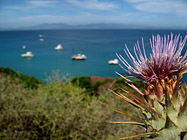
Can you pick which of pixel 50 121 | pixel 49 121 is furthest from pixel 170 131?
pixel 49 121

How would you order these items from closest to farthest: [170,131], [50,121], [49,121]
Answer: [170,131] < [50,121] < [49,121]

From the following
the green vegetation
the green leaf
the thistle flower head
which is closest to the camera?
the green leaf

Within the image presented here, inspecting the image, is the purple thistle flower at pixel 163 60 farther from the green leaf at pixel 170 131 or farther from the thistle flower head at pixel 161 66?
the green leaf at pixel 170 131

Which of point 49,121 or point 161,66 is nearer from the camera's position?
point 161,66

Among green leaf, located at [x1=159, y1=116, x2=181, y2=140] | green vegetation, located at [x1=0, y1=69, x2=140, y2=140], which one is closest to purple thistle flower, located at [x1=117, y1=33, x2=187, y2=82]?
green leaf, located at [x1=159, y1=116, x2=181, y2=140]

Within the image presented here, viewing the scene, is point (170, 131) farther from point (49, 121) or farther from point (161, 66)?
point (49, 121)

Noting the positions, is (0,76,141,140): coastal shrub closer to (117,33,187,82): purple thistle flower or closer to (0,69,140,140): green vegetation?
(0,69,140,140): green vegetation

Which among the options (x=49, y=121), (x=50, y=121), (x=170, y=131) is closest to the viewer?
(x=170, y=131)

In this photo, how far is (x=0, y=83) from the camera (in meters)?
7.25

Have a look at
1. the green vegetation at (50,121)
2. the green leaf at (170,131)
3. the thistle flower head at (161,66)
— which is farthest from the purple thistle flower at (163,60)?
the green vegetation at (50,121)

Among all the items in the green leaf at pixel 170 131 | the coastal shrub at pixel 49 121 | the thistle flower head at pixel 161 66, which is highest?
the thistle flower head at pixel 161 66

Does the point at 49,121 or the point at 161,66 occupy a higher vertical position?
the point at 161,66

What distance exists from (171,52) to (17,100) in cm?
632

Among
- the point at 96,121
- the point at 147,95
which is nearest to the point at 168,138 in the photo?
the point at 147,95
